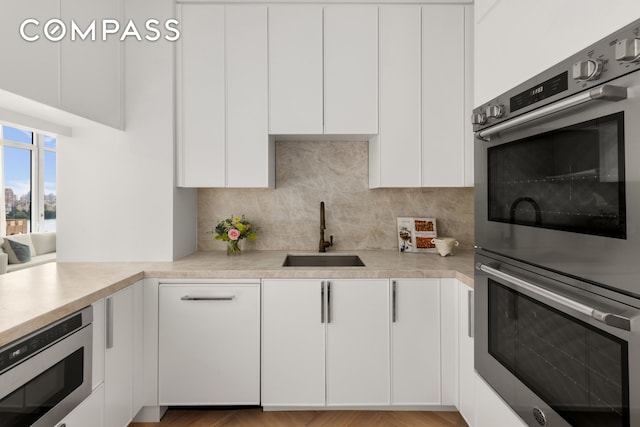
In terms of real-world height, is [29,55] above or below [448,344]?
above

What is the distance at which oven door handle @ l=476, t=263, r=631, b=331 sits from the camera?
86 centimetres

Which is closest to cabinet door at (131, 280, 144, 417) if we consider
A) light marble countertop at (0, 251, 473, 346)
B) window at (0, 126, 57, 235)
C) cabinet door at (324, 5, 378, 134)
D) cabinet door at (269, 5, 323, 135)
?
light marble countertop at (0, 251, 473, 346)

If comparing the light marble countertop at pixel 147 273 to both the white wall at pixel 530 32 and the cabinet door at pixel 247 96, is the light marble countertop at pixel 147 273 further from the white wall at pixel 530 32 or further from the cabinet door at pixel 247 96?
the white wall at pixel 530 32

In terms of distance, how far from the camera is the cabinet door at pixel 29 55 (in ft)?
4.94

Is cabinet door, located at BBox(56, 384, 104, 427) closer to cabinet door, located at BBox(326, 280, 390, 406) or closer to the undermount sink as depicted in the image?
cabinet door, located at BBox(326, 280, 390, 406)

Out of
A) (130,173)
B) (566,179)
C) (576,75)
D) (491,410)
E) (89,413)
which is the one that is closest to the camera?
(576,75)

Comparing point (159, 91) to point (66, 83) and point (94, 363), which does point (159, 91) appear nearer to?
point (66, 83)

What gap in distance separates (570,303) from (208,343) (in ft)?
5.83

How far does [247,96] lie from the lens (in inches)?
96.2

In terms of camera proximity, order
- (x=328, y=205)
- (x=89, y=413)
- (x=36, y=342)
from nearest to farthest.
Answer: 1. (x=36, y=342)
2. (x=89, y=413)
3. (x=328, y=205)

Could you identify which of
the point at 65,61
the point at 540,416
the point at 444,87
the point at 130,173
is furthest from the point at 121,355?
the point at 444,87

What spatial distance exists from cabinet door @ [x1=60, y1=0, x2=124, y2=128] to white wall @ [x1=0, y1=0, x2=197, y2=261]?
0.35 feet

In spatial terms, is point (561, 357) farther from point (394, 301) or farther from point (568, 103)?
point (394, 301)

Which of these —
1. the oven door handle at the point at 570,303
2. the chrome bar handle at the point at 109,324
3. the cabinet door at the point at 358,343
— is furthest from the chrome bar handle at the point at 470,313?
the chrome bar handle at the point at 109,324
